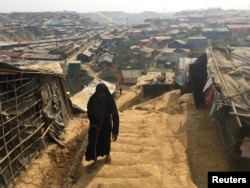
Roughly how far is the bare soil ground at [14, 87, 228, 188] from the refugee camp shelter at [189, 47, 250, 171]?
1.82ft

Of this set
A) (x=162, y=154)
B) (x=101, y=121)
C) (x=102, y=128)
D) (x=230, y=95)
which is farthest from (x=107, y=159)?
(x=230, y=95)

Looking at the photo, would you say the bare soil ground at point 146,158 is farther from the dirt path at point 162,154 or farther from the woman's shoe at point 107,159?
the woman's shoe at point 107,159

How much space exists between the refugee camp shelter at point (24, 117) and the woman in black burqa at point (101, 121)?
2087 millimetres

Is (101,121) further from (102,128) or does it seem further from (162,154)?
(162,154)

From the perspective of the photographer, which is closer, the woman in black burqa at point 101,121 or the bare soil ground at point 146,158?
the bare soil ground at point 146,158

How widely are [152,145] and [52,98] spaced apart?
4319 millimetres

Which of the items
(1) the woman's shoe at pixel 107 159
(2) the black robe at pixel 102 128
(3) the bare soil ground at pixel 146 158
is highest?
(2) the black robe at pixel 102 128

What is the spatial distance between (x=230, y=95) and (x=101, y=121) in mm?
3821

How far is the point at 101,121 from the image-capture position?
24.0 ft

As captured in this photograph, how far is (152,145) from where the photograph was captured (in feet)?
29.3

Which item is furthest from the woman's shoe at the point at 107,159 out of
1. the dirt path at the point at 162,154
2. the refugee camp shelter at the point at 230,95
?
the refugee camp shelter at the point at 230,95

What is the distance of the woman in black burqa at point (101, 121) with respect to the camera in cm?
728

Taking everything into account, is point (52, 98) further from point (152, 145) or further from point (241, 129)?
point (241, 129)

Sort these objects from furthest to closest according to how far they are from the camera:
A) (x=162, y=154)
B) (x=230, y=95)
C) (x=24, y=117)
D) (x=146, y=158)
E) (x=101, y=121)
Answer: (x=24, y=117) < (x=230, y=95) < (x=162, y=154) < (x=146, y=158) < (x=101, y=121)
